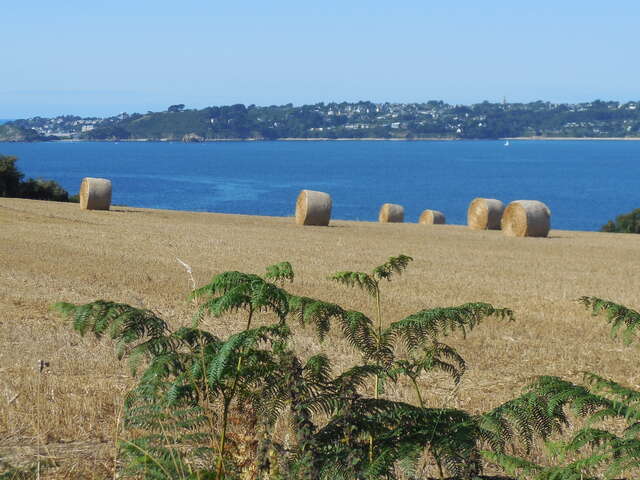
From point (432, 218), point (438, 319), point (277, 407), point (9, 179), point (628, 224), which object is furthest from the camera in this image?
point (9, 179)

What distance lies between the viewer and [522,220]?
1254 inches

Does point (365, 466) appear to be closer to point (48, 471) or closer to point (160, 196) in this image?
point (48, 471)

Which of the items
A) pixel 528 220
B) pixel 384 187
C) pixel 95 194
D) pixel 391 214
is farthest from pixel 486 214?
pixel 384 187

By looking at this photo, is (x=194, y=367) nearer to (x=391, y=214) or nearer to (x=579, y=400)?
(x=579, y=400)

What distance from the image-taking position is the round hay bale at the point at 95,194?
35656 millimetres

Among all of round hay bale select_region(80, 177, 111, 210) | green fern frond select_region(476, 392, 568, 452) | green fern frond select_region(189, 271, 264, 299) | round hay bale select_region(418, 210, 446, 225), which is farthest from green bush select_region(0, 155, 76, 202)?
green fern frond select_region(476, 392, 568, 452)

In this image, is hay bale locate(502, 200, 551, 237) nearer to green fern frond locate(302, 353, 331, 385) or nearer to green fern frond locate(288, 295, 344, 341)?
green fern frond locate(288, 295, 344, 341)

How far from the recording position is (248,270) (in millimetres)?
17969

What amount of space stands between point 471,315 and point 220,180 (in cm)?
12115

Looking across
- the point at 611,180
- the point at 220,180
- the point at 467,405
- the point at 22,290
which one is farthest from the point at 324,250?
the point at 611,180

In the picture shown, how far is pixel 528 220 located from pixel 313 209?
780cm

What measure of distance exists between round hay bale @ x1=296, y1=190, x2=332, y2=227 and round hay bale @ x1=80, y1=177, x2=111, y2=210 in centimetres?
759

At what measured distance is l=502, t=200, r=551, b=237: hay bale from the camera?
31734mm

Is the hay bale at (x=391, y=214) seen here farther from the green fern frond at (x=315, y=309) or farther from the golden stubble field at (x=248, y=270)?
the green fern frond at (x=315, y=309)
